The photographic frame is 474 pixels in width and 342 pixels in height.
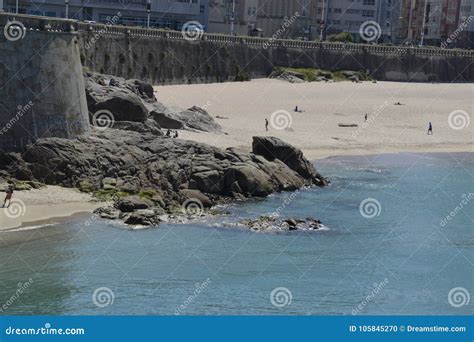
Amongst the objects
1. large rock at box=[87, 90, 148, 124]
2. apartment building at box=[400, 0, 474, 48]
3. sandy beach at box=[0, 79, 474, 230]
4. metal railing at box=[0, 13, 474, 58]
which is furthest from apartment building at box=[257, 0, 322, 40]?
large rock at box=[87, 90, 148, 124]

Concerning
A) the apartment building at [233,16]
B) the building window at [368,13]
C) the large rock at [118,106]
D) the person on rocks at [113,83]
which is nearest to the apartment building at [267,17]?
the apartment building at [233,16]

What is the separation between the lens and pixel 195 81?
102750mm

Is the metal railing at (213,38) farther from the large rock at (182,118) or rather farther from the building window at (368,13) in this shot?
the building window at (368,13)

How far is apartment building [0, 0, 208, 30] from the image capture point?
11231 cm

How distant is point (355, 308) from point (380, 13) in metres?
123

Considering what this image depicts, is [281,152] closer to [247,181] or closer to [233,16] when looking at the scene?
[247,181]

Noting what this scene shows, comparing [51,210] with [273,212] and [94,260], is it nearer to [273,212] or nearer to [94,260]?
[94,260]

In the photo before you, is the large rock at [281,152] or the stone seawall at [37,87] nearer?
the stone seawall at [37,87]

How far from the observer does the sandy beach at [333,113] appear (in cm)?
7381

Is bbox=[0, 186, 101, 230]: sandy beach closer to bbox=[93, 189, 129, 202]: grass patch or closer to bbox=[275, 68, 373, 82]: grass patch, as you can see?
bbox=[93, 189, 129, 202]: grass patch

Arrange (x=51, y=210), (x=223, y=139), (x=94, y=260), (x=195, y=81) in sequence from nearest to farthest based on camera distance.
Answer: (x=94, y=260) → (x=51, y=210) → (x=223, y=139) → (x=195, y=81)

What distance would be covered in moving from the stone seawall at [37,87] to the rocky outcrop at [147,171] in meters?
0.92

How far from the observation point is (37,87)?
5088 cm

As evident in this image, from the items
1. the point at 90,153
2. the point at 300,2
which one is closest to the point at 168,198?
the point at 90,153
